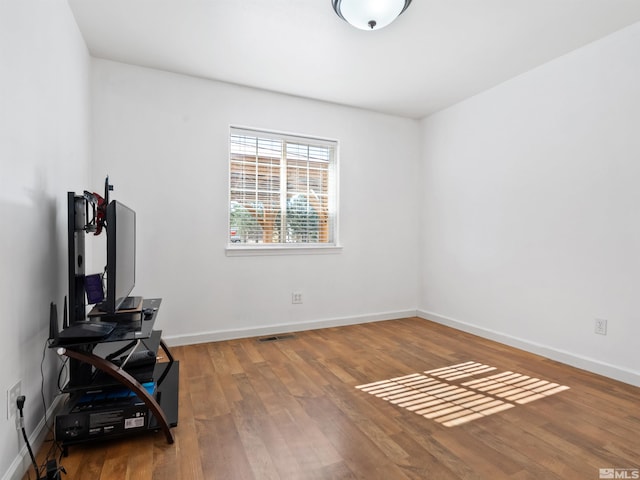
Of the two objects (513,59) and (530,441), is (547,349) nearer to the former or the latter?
(530,441)

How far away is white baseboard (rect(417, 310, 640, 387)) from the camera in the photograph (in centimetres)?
250

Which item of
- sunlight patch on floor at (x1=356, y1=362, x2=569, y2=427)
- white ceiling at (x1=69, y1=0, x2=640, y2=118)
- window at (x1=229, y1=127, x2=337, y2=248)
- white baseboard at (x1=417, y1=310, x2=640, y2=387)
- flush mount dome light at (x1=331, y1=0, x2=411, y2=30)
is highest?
white ceiling at (x1=69, y1=0, x2=640, y2=118)

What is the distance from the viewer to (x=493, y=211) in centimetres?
354

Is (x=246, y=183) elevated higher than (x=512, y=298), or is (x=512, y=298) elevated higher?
(x=246, y=183)

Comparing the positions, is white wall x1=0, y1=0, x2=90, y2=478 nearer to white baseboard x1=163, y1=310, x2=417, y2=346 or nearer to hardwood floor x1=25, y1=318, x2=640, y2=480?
hardwood floor x1=25, y1=318, x2=640, y2=480

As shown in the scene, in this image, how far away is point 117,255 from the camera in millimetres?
1744

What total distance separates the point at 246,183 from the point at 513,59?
2.76m

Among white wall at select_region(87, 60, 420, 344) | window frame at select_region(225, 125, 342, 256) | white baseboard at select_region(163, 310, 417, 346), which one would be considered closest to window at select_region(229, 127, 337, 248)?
window frame at select_region(225, 125, 342, 256)

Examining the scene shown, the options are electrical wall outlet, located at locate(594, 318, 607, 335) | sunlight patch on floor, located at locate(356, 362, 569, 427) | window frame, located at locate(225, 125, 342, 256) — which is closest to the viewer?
sunlight patch on floor, located at locate(356, 362, 569, 427)

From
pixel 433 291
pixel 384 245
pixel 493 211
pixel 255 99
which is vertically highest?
pixel 255 99

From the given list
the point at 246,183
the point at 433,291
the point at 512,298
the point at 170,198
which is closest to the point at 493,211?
the point at 512,298

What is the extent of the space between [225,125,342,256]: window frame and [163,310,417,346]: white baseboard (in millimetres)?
798

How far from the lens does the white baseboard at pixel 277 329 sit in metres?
3.29

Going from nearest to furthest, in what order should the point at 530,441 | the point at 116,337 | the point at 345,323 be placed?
1. the point at 116,337
2. the point at 530,441
3. the point at 345,323
